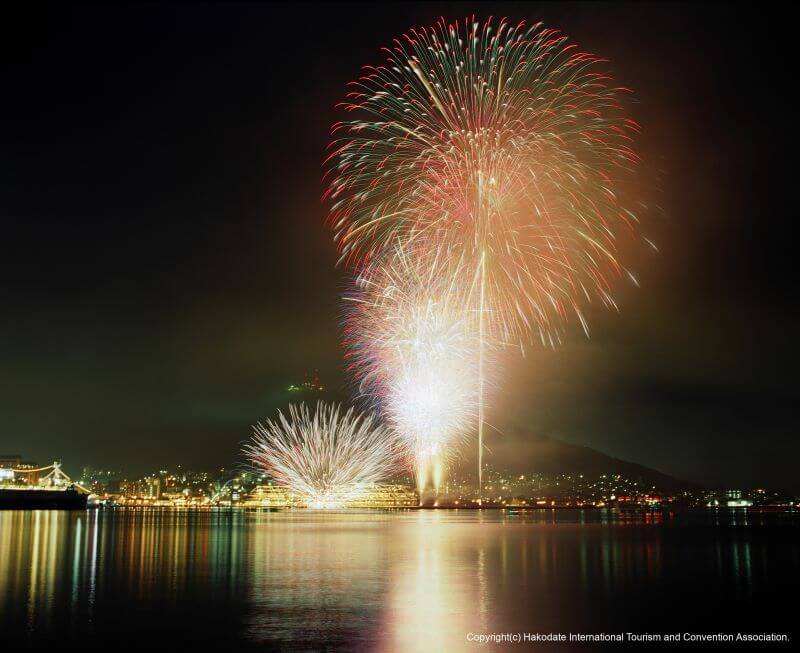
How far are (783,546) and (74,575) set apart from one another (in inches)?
1784

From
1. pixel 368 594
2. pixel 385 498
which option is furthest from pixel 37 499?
pixel 368 594

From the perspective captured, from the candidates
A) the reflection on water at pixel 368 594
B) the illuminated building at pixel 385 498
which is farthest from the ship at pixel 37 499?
the reflection on water at pixel 368 594

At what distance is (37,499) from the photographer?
6585 inches

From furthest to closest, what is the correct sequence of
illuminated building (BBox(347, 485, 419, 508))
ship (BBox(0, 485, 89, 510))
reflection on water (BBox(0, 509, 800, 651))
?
illuminated building (BBox(347, 485, 419, 508)) → ship (BBox(0, 485, 89, 510)) → reflection on water (BBox(0, 509, 800, 651))

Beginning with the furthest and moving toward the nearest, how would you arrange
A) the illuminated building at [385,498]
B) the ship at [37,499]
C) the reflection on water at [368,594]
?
the illuminated building at [385,498] → the ship at [37,499] → the reflection on water at [368,594]

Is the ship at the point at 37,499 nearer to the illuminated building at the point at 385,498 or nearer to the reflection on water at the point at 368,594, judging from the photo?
the illuminated building at the point at 385,498

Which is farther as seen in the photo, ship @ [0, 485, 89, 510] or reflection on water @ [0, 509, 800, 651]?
ship @ [0, 485, 89, 510]

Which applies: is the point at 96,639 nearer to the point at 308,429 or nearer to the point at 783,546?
the point at 783,546

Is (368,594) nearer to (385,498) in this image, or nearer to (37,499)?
(385,498)

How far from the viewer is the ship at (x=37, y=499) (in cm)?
16625

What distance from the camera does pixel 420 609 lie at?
63.7ft

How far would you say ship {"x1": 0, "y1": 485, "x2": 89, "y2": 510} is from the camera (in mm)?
166250

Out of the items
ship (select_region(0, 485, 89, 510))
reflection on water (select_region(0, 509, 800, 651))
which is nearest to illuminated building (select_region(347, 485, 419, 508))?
ship (select_region(0, 485, 89, 510))

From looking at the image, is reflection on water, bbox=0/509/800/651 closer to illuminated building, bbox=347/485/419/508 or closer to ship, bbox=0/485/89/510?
illuminated building, bbox=347/485/419/508
